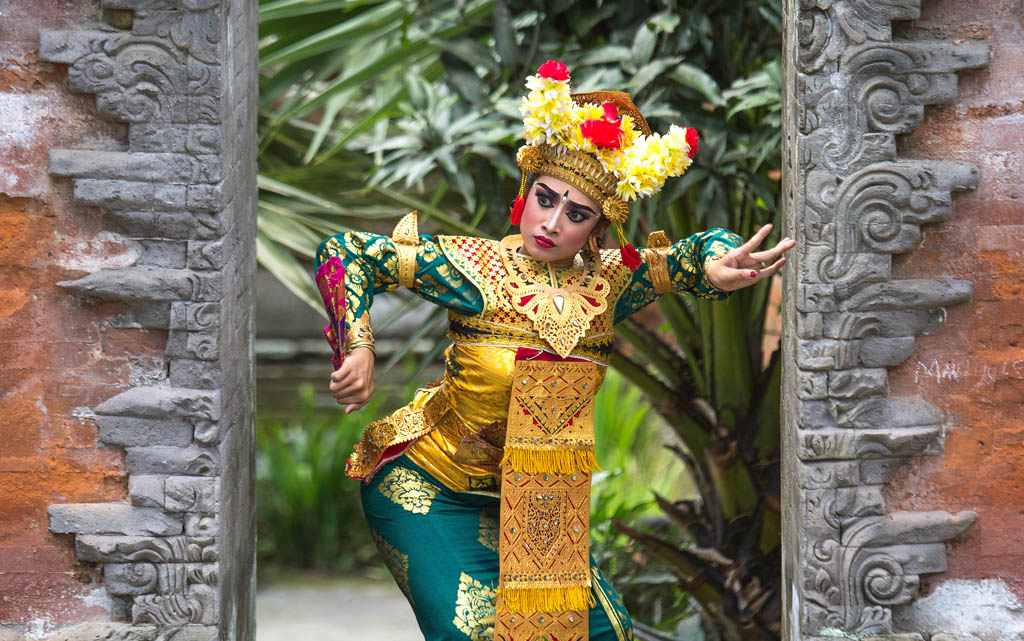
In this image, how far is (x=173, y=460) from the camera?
291cm

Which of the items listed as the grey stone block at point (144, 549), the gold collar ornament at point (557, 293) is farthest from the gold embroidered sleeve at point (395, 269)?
the grey stone block at point (144, 549)

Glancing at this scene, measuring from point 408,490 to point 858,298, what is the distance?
120 cm

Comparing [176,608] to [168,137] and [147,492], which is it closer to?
[147,492]

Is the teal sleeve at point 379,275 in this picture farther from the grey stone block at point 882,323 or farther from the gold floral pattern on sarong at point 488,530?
the grey stone block at point 882,323

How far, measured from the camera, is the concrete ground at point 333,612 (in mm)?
5164

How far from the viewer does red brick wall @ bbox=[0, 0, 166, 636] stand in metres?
2.87

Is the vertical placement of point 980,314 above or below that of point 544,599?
above

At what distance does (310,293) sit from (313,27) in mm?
986

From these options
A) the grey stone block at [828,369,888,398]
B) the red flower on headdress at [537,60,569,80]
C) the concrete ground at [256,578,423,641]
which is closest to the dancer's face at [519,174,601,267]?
the red flower on headdress at [537,60,569,80]

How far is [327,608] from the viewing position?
5488 mm

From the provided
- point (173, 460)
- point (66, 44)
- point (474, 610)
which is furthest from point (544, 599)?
point (66, 44)

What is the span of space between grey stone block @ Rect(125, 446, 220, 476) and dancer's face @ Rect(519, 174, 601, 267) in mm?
917

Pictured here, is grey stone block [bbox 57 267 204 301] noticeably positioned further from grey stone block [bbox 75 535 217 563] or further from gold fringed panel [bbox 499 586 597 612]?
gold fringed panel [bbox 499 586 597 612]

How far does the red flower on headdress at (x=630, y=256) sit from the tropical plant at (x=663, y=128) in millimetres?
727
